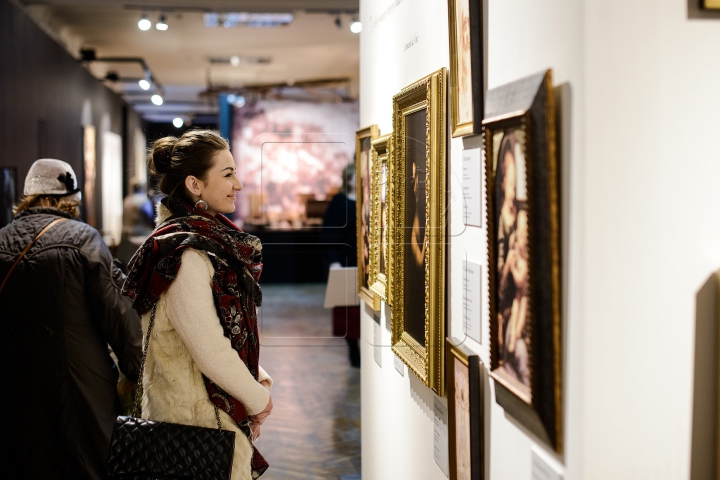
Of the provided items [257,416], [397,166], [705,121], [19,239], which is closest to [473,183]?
[705,121]

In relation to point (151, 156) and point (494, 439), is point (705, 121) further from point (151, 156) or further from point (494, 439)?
point (151, 156)

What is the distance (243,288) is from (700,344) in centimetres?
135

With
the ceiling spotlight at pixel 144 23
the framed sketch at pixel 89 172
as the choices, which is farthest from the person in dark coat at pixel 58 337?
the framed sketch at pixel 89 172

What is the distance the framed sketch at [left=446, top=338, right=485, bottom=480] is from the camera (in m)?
1.79

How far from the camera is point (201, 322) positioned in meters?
2.12

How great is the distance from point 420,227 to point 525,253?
90 centimetres

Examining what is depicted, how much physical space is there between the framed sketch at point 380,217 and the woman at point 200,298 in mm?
603

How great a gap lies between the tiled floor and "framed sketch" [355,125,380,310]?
285 mm

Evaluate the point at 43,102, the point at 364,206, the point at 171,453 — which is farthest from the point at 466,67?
the point at 43,102

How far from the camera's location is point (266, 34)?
27.9 ft

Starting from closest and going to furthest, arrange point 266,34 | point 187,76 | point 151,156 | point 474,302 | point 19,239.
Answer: point 474,302 < point 151,156 < point 19,239 < point 187,76 < point 266,34

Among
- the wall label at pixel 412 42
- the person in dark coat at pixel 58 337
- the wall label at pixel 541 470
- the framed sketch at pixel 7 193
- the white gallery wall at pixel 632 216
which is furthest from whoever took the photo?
the framed sketch at pixel 7 193

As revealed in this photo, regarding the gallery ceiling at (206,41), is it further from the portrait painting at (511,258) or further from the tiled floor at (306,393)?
the portrait painting at (511,258)

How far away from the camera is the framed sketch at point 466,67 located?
68.9 inches
